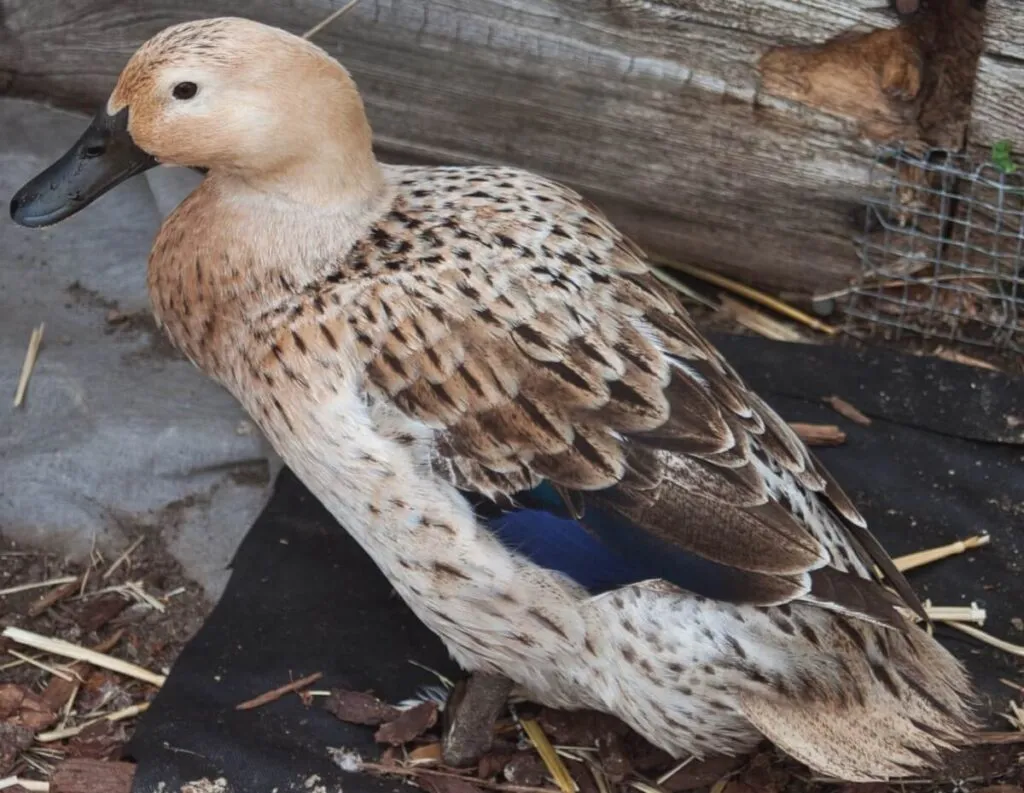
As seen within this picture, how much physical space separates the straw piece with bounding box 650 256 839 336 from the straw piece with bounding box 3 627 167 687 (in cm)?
180

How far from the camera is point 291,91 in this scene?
295 centimetres

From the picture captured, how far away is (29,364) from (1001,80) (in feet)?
8.35

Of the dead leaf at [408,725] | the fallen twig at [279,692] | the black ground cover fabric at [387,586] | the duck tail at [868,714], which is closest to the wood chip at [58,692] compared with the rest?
the black ground cover fabric at [387,586]

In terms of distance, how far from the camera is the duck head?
2906 millimetres

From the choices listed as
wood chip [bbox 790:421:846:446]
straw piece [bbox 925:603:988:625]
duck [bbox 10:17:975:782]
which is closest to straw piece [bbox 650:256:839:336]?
wood chip [bbox 790:421:846:446]

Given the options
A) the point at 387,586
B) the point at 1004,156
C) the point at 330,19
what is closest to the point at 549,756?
the point at 387,586

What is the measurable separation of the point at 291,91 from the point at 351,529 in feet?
2.90

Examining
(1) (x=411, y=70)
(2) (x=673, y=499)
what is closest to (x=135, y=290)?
(1) (x=411, y=70)

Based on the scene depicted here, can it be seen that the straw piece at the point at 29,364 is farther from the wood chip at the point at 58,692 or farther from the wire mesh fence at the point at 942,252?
the wire mesh fence at the point at 942,252

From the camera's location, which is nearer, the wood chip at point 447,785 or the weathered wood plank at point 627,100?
the wood chip at point 447,785

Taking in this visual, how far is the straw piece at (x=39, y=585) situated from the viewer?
3.77 m

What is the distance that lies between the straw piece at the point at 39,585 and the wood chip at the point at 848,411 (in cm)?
195

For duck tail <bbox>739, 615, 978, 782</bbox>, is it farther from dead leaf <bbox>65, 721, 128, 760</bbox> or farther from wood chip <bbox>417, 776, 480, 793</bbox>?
dead leaf <bbox>65, 721, 128, 760</bbox>

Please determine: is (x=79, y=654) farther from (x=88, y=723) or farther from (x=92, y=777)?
(x=92, y=777)
